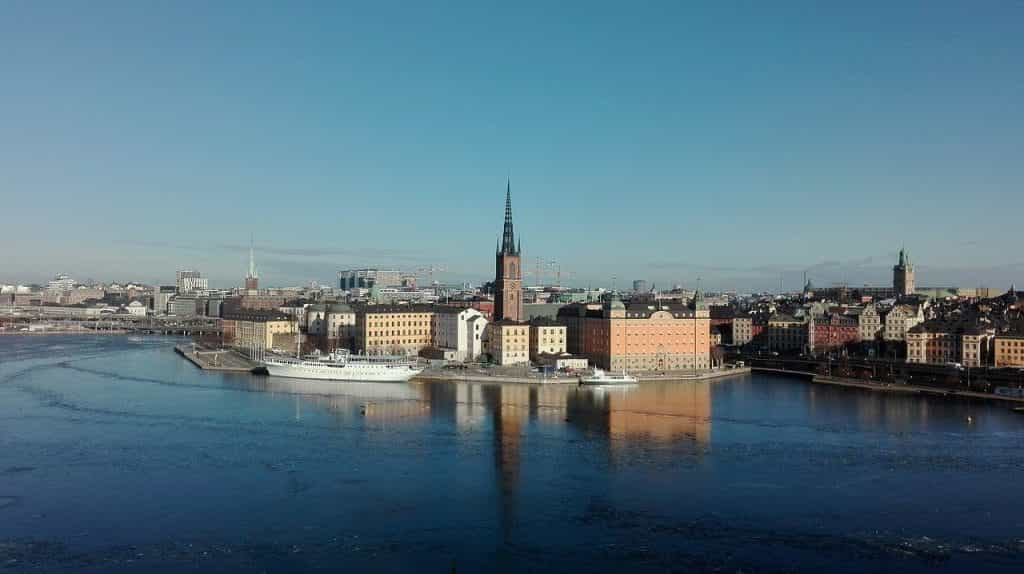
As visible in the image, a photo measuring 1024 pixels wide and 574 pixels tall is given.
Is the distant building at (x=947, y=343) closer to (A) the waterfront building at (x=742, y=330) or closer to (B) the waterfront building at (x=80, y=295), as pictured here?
(A) the waterfront building at (x=742, y=330)

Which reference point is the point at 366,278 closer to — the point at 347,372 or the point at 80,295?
the point at 80,295

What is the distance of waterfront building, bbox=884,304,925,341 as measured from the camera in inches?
1540

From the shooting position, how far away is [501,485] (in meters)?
14.6

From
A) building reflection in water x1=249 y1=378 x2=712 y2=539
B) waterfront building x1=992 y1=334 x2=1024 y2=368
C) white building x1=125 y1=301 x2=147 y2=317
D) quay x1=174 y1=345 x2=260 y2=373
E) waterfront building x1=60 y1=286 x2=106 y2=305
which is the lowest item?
building reflection in water x1=249 y1=378 x2=712 y2=539

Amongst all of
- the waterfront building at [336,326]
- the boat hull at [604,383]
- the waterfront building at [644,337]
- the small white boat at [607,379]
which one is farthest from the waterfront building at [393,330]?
the boat hull at [604,383]

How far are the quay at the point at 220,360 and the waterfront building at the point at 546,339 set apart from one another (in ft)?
33.4

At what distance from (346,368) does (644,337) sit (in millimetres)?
10637

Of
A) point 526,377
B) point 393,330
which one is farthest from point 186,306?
point 526,377

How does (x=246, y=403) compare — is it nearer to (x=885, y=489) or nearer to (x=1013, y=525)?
(x=885, y=489)

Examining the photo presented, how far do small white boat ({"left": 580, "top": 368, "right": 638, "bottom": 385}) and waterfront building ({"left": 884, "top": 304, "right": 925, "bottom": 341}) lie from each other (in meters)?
14.5

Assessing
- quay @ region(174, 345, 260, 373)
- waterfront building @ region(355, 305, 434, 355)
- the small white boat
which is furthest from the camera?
waterfront building @ region(355, 305, 434, 355)

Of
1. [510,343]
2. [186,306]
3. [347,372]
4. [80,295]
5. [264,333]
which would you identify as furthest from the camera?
[80,295]

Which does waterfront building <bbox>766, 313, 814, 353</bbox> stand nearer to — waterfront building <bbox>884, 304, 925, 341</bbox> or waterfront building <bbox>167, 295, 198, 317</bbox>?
waterfront building <bbox>884, 304, 925, 341</bbox>

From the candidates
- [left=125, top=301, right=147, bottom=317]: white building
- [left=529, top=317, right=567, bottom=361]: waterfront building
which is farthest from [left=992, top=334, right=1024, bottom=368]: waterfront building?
[left=125, top=301, right=147, bottom=317]: white building
